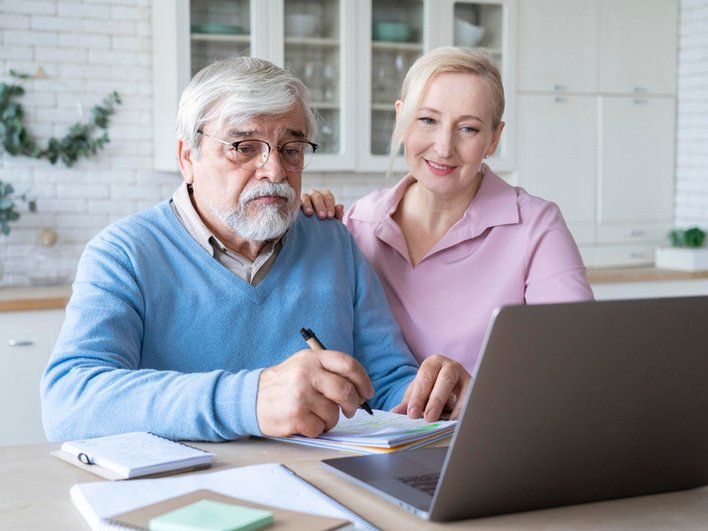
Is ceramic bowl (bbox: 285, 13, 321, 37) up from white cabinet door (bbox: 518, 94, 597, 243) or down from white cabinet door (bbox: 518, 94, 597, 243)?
up

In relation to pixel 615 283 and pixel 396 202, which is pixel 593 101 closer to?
pixel 615 283

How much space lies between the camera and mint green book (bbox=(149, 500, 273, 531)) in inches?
40.9

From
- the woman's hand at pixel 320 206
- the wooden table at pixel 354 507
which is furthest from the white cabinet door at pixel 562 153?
the wooden table at pixel 354 507

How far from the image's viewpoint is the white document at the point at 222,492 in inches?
45.6

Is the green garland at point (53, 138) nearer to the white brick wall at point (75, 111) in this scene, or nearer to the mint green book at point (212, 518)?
the white brick wall at point (75, 111)

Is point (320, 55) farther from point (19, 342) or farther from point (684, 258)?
point (684, 258)

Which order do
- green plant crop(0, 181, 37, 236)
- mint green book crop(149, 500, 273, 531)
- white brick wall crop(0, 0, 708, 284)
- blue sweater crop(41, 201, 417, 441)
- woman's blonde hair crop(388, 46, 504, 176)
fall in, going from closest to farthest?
mint green book crop(149, 500, 273, 531)
blue sweater crop(41, 201, 417, 441)
woman's blonde hair crop(388, 46, 504, 176)
green plant crop(0, 181, 37, 236)
white brick wall crop(0, 0, 708, 284)

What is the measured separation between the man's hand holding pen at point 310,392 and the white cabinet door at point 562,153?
357 cm

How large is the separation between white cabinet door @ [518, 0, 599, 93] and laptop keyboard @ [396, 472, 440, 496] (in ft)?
12.4

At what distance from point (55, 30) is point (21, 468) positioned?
3235mm

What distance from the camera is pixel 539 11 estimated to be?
15.9 ft

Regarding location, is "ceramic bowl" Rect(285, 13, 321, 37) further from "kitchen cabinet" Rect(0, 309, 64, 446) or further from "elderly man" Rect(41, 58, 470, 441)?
"elderly man" Rect(41, 58, 470, 441)

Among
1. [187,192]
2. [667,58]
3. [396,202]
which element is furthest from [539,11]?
[187,192]

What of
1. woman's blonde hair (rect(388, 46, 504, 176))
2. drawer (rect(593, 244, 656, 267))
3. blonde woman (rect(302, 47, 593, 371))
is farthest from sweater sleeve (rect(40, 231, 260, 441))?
drawer (rect(593, 244, 656, 267))
